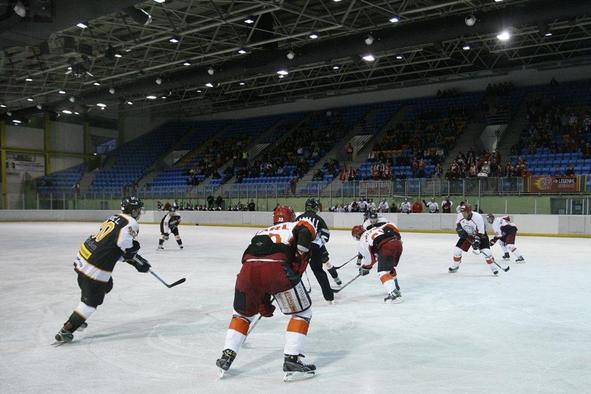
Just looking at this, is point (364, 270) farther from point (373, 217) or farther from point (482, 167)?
point (482, 167)

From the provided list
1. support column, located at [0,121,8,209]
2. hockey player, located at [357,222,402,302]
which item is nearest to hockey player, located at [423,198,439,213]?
hockey player, located at [357,222,402,302]

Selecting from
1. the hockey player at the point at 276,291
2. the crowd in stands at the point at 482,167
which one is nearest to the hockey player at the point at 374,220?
the hockey player at the point at 276,291

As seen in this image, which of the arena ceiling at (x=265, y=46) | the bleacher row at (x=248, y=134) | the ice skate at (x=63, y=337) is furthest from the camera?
the bleacher row at (x=248, y=134)

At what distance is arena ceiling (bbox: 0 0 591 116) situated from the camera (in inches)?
551

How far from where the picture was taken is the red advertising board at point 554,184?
1645 cm

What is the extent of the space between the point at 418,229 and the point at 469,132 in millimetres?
7409

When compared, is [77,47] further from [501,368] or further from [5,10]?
[501,368]

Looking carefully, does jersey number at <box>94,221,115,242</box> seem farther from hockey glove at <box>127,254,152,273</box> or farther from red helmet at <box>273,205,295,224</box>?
red helmet at <box>273,205,295,224</box>

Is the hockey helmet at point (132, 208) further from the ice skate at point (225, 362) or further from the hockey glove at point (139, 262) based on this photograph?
the ice skate at point (225, 362)

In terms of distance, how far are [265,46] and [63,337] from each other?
15.1m

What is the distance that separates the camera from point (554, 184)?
1675 cm

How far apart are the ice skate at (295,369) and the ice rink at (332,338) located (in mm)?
75

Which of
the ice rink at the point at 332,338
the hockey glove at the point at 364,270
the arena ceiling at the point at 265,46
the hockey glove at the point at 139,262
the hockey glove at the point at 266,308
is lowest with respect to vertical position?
the ice rink at the point at 332,338

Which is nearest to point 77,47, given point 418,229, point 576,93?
point 418,229
